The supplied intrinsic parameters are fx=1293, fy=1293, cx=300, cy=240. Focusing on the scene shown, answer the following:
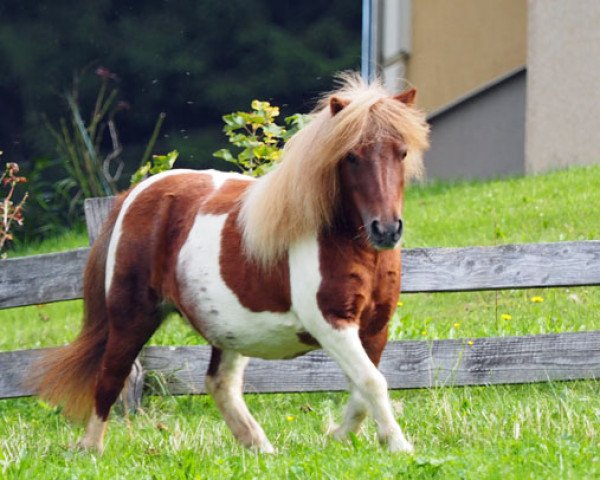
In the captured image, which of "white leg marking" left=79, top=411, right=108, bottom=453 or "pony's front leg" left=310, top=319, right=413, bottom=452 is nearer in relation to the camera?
"pony's front leg" left=310, top=319, right=413, bottom=452

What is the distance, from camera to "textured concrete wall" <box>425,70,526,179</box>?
540 inches

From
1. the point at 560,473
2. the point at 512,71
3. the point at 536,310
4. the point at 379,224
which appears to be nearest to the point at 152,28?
the point at 512,71

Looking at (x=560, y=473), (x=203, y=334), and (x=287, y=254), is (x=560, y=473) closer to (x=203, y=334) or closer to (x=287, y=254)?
(x=287, y=254)

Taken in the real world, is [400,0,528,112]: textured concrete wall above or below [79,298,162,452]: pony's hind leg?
above

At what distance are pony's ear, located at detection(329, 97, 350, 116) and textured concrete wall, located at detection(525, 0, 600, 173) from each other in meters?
8.10

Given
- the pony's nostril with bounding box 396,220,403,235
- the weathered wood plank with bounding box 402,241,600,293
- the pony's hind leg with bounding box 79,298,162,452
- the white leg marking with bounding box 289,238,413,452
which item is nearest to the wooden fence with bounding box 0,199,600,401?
the weathered wood plank with bounding box 402,241,600,293

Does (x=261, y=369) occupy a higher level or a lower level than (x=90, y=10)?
lower

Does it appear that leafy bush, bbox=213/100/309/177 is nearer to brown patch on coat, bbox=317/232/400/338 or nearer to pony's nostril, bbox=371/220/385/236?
brown patch on coat, bbox=317/232/400/338

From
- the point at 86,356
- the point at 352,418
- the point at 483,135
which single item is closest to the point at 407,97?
the point at 352,418

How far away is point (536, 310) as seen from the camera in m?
8.26

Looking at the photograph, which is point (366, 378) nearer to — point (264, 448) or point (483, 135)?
point (264, 448)

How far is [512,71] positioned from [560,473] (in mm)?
9686

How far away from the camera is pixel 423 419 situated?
5.98 m

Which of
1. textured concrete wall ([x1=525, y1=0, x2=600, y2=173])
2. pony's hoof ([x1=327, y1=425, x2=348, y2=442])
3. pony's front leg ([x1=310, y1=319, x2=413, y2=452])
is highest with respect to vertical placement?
textured concrete wall ([x1=525, y1=0, x2=600, y2=173])
